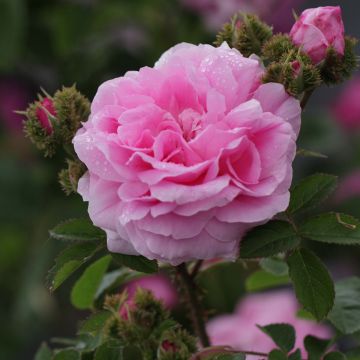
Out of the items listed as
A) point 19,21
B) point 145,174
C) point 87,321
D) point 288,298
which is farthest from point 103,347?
point 19,21

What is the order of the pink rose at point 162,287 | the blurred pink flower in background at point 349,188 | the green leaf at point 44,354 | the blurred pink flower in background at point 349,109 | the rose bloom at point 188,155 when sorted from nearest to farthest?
the rose bloom at point 188,155
the green leaf at point 44,354
the pink rose at point 162,287
the blurred pink flower in background at point 349,188
the blurred pink flower in background at point 349,109

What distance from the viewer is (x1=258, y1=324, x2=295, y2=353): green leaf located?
2.56 ft

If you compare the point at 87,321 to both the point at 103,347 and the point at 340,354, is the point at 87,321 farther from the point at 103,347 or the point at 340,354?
the point at 340,354

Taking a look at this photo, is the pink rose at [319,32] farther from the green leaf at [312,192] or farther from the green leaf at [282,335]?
the green leaf at [282,335]

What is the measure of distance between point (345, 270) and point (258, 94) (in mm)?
1722

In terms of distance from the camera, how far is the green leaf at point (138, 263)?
2.26 feet

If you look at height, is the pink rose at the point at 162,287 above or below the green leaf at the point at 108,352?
below

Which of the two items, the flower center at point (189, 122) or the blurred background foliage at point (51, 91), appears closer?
the flower center at point (189, 122)

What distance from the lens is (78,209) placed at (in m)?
2.05

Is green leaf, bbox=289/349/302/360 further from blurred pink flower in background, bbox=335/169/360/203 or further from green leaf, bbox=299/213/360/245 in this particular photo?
blurred pink flower in background, bbox=335/169/360/203

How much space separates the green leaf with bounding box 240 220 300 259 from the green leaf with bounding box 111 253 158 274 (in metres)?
0.07

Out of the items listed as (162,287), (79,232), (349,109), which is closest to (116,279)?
(79,232)

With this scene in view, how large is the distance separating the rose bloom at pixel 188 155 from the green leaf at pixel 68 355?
5.7 inches

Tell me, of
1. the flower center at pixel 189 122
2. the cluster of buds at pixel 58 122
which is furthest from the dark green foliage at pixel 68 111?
the flower center at pixel 189 122
